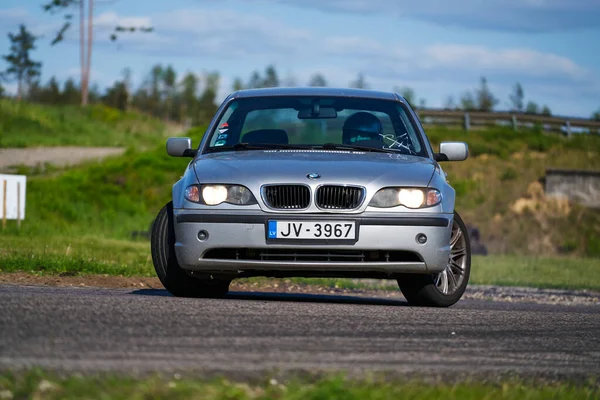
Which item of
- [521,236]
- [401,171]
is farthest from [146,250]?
[521,236]

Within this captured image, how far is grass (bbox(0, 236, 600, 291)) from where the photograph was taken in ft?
43.9

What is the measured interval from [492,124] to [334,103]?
37.5 metres

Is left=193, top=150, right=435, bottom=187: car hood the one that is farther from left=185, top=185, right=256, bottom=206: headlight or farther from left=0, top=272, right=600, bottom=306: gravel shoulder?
left=0, top=272, right=600, bottom=306: gravel shoulder

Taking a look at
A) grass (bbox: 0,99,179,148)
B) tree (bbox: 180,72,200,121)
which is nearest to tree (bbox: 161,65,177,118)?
tree (bbox: 180,72,200,121)

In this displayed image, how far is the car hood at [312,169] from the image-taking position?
8320 mm

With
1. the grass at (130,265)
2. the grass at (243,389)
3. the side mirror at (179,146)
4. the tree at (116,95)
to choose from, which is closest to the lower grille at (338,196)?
the side mirror at (179,146)

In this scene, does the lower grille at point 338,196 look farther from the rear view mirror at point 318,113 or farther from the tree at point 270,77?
the tree at point 270,77

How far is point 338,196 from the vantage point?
27.2 feet

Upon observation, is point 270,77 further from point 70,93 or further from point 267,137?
point 267,137

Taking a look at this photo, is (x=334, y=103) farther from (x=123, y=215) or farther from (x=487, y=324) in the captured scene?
(x=123, y=215)

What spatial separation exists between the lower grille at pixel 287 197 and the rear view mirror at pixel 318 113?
1.61 metres

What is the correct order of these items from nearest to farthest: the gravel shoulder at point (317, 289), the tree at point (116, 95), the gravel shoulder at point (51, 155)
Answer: the gravel shoulder at point (317, 289) < the gravel shoulder at point (51, 155) < the tree at point (116, 95)

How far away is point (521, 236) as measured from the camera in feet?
115

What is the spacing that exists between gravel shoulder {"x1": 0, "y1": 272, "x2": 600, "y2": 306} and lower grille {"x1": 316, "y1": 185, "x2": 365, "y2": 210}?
169 inches
